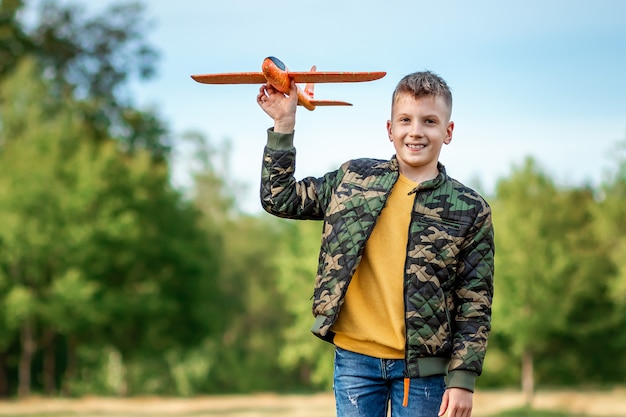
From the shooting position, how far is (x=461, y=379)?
3074 millimetres

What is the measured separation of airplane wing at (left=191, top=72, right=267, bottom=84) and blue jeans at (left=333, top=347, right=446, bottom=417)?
3.39 ft

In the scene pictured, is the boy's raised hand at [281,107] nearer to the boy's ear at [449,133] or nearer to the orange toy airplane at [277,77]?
the orange toy airplane at [277,77]

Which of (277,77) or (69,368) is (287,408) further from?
(277,77)

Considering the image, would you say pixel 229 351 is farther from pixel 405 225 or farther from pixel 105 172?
pixel 405 225

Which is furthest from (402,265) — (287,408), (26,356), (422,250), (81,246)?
(26,356)

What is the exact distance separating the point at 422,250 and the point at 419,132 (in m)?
0.43

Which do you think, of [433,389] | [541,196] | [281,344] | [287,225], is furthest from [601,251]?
[433,389]

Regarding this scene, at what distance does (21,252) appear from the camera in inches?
1000

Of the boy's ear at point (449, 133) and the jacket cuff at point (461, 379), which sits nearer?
the jacket cuff at point (461, 379)

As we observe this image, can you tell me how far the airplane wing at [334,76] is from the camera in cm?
297

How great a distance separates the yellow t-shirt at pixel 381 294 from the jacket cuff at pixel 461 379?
20cm

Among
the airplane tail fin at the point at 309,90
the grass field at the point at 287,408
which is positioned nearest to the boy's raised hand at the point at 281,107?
the airplane tail fin at the point at 309,90

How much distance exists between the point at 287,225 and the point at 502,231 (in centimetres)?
1661

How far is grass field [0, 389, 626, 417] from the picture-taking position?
19.7 metres
